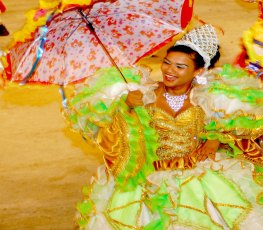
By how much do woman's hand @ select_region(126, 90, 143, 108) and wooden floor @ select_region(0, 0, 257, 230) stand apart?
62 centimetres

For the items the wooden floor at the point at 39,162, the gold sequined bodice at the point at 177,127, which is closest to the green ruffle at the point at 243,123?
the gold sequined bodice at the point at 177,127

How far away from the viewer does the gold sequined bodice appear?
2.74 meters

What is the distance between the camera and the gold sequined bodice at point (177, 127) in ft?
9.00

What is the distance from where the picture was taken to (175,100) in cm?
279

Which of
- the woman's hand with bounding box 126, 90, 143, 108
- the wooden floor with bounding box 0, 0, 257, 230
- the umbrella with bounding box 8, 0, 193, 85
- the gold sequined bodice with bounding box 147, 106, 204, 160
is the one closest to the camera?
the woman's hand with bounding box 126, 90, 143, 108

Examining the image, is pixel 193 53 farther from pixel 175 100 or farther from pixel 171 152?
pixel 171 152

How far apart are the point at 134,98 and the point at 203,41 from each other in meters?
0.48

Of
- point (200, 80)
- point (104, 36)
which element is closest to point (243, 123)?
point (200, 80)

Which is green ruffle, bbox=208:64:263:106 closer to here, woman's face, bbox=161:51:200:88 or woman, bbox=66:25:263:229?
woman, bbox=66:25:263:229

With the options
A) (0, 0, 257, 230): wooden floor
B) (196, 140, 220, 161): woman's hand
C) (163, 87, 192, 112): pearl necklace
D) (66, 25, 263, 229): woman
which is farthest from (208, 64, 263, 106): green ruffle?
(0, 0, 257, 230): wooden floor

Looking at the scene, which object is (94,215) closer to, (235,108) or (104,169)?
(104,169)

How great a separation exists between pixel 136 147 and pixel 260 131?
0.67 meters

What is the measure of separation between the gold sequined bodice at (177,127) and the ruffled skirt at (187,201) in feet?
0.46

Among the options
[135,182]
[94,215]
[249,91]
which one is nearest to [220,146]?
[249,91]
